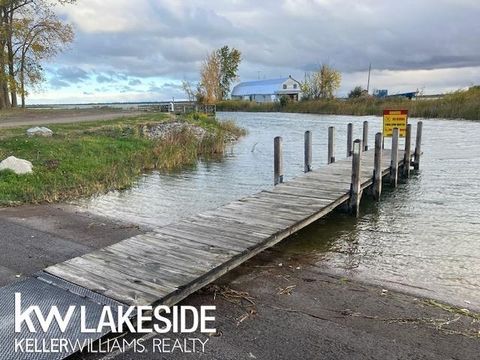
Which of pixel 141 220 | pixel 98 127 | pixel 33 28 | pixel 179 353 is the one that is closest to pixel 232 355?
pixel 179 353

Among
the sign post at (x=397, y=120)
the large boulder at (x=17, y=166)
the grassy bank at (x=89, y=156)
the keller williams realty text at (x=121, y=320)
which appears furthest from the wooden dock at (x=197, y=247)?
the sign post at (x=397, y=120)

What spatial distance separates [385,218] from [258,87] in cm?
9690

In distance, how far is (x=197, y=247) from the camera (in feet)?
19.8

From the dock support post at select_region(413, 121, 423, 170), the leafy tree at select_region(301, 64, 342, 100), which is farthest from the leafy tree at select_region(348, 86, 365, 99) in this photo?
the dock support post at select_region(413, 121, 423, 170)

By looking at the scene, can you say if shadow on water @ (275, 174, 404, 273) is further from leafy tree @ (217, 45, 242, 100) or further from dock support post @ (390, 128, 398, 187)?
leafy tree @ (217, 45, 242, 100)

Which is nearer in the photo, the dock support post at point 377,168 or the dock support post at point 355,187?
the dock support post at point 355,187

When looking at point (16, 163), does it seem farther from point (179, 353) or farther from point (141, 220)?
point (179, 353)

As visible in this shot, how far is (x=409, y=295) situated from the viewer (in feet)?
18.1

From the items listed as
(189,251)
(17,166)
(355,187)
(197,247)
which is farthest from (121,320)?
(17,166)

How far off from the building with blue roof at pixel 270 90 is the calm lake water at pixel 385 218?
254 ft

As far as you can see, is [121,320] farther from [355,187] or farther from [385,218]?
[385,218]

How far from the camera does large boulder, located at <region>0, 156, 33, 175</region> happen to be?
1145cm

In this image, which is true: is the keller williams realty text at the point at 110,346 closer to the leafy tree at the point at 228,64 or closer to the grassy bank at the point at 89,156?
the grassy bank at the point at 89,156

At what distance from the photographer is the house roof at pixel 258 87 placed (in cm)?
9831
